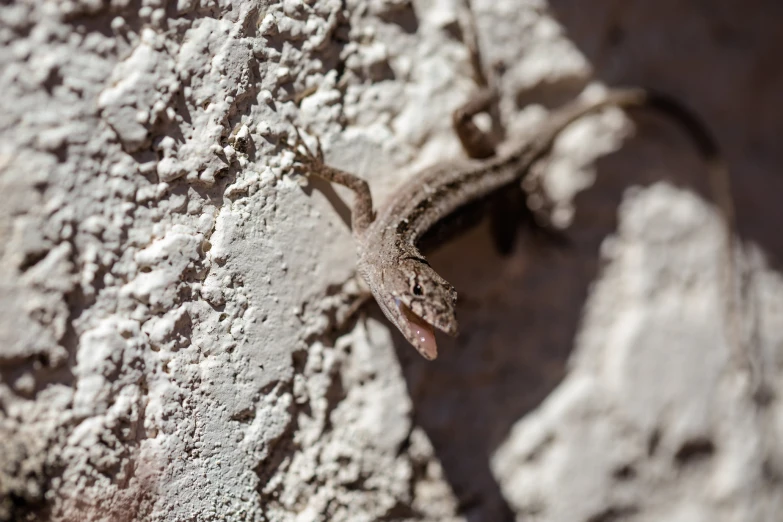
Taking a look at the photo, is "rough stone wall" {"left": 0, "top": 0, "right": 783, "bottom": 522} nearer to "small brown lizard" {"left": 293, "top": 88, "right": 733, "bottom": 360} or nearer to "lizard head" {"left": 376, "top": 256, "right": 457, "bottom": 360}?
"small brown lizard" {"left": 293, "top": 88, "right": 733, "bottom": 360}

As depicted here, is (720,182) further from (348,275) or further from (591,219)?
(348,275)

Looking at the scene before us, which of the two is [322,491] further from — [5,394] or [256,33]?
[256,33]

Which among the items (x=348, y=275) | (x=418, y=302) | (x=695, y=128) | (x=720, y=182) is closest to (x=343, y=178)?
(x=348, y=275)

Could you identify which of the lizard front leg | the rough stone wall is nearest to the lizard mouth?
the rough stone wall

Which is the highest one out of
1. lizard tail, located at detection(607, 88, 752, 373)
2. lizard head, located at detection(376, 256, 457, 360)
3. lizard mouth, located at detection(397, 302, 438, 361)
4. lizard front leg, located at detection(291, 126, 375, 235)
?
lizard front leg, located at detection(291, 126, 375, 235)

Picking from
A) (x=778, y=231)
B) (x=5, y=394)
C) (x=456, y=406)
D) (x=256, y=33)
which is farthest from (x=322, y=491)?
(x=778, y=231)

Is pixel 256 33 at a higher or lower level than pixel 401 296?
higher
